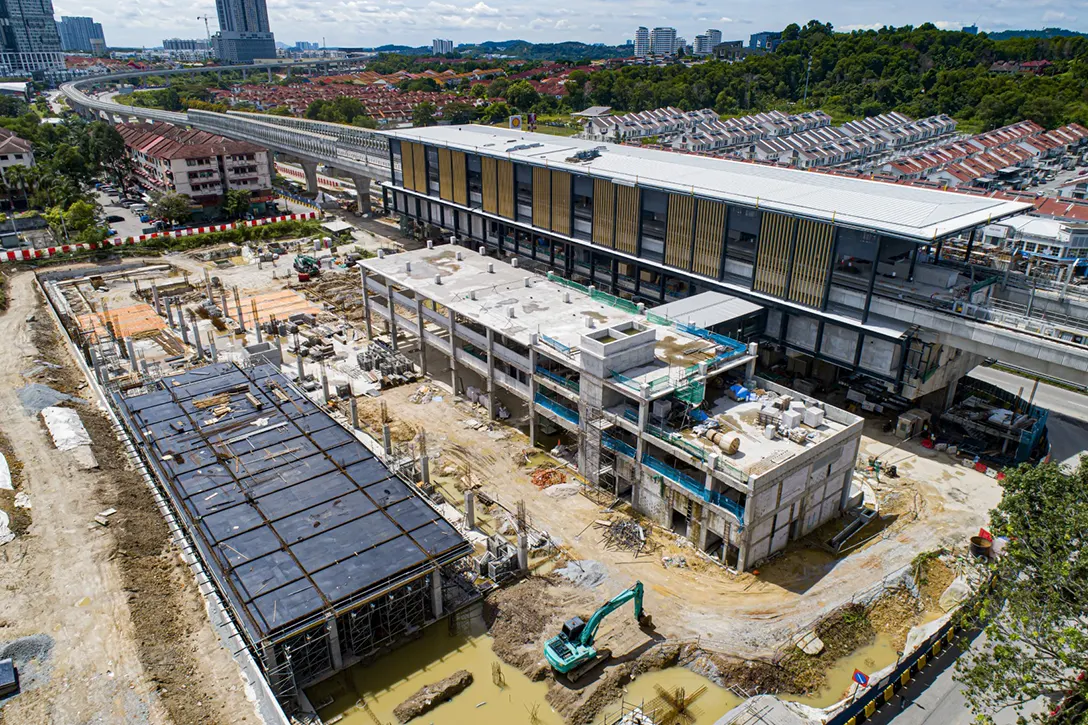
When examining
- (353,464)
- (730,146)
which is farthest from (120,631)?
(730,146)

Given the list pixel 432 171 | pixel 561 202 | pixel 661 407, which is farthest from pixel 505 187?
pixel 661 407

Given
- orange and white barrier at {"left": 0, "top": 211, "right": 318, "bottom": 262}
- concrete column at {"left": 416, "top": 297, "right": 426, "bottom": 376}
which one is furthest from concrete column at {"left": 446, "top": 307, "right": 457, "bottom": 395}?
orange and white barrier at {"left": 0, "top": 211, "right": 318, "bottom": 262}

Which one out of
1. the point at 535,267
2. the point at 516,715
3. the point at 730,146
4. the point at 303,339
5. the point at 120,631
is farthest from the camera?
the point at 730,146

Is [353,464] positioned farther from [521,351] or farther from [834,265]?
[834,265]

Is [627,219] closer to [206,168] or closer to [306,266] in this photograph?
[306,266]

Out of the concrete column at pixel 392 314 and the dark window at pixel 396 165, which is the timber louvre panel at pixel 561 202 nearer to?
the concrete column at pixel 392 314

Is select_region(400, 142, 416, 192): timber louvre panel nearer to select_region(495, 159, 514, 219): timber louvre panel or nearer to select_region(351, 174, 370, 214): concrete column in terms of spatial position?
select_region(495, 159, 514, 219): timber louvre panel

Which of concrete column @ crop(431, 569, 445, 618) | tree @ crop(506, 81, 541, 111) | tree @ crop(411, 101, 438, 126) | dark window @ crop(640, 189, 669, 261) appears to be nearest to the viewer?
concrete column @ crop(431, 569, 445, 618)
